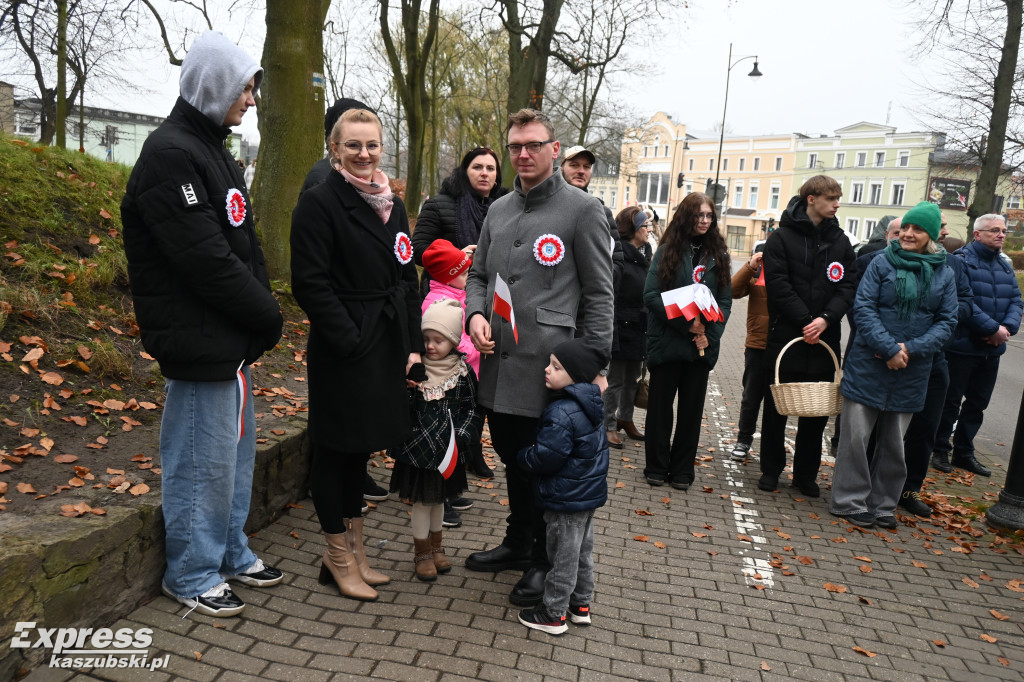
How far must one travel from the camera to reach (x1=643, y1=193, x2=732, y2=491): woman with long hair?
18.8 feet

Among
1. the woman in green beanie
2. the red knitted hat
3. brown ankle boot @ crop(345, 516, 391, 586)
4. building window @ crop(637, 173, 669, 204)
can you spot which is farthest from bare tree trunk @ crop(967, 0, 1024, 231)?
building window @ crop(637, 173, 669, 204)

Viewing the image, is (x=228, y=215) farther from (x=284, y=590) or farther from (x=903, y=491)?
(x=903, y=491)

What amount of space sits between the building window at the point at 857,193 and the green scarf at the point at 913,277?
71.5 m

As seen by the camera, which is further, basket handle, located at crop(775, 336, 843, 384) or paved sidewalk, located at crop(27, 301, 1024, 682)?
basket handle, located at crop(775, 336, 843, 384)

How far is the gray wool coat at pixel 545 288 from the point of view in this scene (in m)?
3.57

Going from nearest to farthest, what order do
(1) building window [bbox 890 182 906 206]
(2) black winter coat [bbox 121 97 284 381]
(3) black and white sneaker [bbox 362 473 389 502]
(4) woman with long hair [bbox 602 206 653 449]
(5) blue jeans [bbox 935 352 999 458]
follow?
(2) black winter coat [bbox 121 97 284 381] < (3) black and white sneaker [bbox 362 473 389 502] < (4) woman with long hair [bbox 602 206 653 449] < (5) blue jeans [bbox 935 352 999 458] < (1) building window [bbox 890 182 906 206]

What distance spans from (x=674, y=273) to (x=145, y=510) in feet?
Result: 13.3

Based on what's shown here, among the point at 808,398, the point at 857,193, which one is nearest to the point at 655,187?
the point at 857,193

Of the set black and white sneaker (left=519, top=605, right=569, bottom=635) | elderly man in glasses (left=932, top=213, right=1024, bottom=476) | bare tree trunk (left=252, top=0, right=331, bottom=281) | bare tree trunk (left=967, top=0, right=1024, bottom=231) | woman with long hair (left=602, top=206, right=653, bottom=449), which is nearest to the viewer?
black and white sneaker (left=519, top=605, right=569, bottom=635)

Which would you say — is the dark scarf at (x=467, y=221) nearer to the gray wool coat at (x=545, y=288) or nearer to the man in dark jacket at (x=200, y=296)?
the gray wool coat at (x=545, y=288)

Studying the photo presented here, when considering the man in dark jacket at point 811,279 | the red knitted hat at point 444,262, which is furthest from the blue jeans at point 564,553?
Answer: the man in dark jacket at point 811,279

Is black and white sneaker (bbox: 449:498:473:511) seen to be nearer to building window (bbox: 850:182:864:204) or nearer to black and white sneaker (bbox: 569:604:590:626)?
black and white sneaker (bbox: 569:604:590:626)

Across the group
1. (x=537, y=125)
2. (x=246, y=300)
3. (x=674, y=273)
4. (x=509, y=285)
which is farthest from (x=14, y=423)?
(x=674, y=273)

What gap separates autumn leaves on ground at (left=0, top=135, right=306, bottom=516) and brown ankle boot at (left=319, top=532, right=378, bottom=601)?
0.92m
